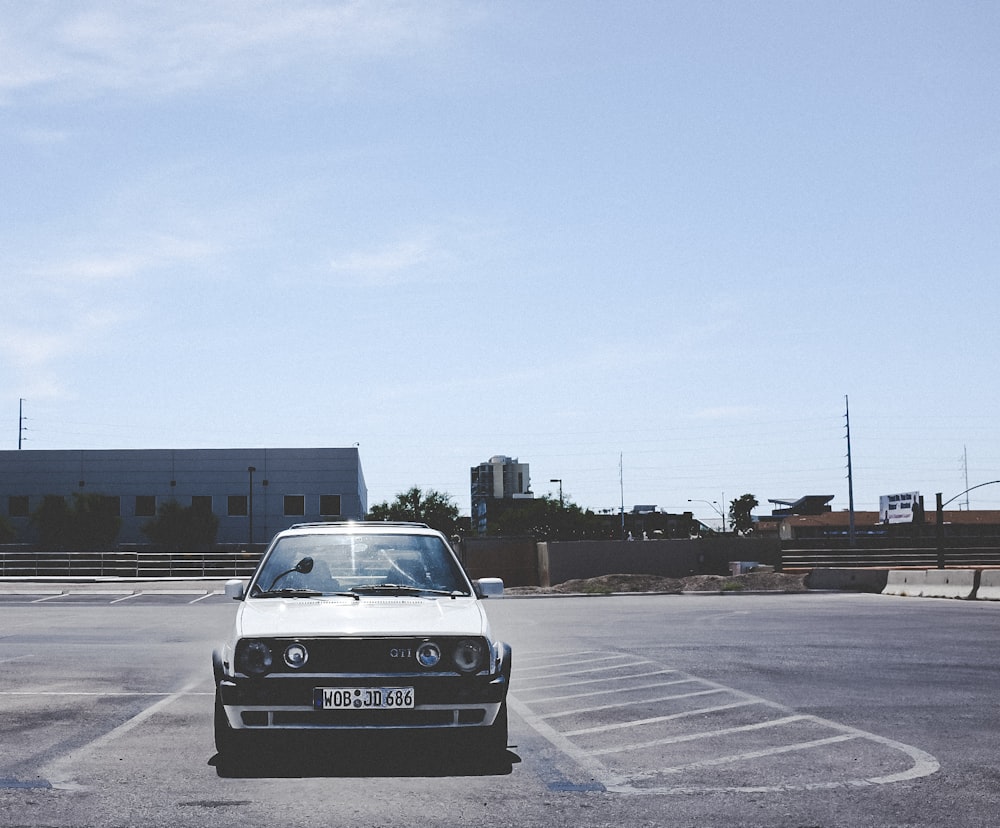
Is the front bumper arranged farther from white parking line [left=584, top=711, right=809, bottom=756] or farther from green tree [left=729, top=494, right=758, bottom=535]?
green tree [left=729, top=494, right=758, bottom=535]

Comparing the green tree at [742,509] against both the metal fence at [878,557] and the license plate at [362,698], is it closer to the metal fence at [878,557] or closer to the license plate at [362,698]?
the metal fence at [878,557]

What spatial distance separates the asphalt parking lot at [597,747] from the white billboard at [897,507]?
93310mm

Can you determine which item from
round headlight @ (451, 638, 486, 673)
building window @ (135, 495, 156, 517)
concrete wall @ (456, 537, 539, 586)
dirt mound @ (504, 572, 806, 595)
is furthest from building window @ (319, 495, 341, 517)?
round headlight @ (451, 638, 486, 673)

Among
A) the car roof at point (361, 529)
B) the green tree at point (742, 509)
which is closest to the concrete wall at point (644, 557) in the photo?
the car roof at point (361, 529)

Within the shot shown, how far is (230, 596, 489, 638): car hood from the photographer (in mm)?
7559

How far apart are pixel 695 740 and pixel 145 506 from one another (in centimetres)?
8245

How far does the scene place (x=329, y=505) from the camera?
8656 cm

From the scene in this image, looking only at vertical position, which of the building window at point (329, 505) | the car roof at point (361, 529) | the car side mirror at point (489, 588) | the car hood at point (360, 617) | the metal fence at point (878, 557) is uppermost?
the building window at point (329, 505)

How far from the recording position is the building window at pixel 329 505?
8588cm

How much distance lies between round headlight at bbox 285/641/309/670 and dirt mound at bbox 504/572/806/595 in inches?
1387

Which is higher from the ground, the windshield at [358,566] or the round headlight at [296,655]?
the windshield at [358,566]

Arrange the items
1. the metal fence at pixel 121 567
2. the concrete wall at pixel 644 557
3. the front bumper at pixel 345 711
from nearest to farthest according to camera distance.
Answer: the front bumper at pixel 345 711 < the metal fence at pixel 121 567 < the concrete wall at pixel 644 557

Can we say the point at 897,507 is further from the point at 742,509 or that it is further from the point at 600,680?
the point at 600,680

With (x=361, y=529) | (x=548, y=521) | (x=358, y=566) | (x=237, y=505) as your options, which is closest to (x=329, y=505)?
(x=237, y=505)
